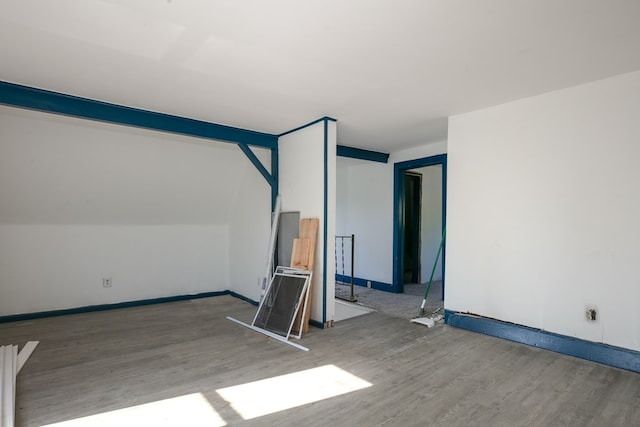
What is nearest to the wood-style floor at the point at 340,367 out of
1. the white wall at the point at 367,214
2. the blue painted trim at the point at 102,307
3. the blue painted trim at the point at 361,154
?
the blue painted trim at the point at 102,307

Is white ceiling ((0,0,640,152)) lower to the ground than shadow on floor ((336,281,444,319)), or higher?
higher

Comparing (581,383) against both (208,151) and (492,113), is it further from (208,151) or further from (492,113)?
(208,151)

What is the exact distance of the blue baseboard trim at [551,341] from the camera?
9.27 feet

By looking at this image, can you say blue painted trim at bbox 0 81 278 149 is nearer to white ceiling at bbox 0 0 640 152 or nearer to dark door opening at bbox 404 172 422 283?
white ceiling at bbox 0 0 640 152

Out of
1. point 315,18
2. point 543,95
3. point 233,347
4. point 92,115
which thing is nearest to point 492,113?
point 543,95

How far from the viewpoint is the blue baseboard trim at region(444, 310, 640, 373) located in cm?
282

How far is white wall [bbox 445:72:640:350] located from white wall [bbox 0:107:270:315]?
2.77 metres

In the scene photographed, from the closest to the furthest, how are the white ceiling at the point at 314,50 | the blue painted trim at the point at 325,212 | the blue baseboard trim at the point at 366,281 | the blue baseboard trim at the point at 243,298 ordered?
the white ceiling at the point at 314,50, the blue painted trim at the point at 325,212, the blue baseboard trim at the point at 243,298, the blue baseboard trim at the point at 366,281

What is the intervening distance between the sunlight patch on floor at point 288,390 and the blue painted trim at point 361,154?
11.8 ft

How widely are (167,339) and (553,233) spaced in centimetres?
408

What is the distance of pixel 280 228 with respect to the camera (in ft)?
15.4

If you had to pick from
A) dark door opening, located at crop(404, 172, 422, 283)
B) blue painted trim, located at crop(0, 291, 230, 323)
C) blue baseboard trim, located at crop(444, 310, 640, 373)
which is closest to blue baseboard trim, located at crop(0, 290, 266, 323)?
blue painted trim, located at crop(0, 291, 230, 323)

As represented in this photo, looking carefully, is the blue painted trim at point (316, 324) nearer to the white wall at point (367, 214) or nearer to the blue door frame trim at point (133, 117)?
the blue door frame trim at point (133, 117)

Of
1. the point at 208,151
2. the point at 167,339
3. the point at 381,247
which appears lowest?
the point at 167,339
